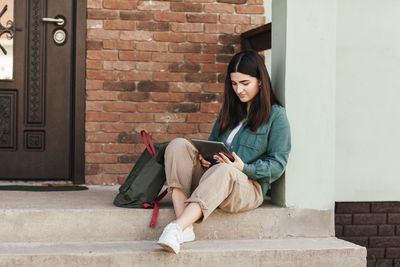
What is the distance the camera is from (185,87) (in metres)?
4.58

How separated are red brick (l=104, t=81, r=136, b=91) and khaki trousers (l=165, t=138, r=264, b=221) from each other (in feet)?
4.67

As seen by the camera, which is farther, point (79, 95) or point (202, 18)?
point (202, 18)

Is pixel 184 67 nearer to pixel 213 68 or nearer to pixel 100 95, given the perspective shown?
pixel 213 68

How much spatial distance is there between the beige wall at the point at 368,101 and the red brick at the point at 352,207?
0.04 m

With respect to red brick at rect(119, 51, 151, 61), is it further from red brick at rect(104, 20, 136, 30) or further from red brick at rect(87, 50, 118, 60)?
red brick at rect(104, 20, 136, 30)

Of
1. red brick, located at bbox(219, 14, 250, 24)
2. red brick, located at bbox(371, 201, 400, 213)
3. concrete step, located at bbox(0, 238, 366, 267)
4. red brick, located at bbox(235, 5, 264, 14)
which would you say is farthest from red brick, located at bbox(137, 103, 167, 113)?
red brick, located at bbox(371, 201, 400, 213)

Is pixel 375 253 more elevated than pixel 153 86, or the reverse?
pixel 153 86

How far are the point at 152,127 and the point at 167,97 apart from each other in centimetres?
28

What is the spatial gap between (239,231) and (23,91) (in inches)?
91.7

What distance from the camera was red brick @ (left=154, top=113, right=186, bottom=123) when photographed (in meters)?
4.55

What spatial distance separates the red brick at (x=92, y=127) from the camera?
Result: 14.7 feet

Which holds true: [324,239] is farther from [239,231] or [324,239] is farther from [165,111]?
[165,111]

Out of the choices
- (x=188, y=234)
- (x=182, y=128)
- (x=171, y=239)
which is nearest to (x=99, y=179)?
(x=182, y=128)

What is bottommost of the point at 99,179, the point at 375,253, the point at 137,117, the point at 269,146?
the point at 375,253
